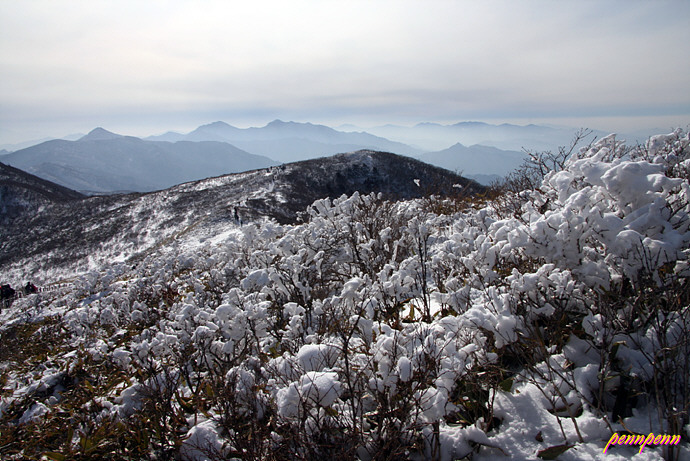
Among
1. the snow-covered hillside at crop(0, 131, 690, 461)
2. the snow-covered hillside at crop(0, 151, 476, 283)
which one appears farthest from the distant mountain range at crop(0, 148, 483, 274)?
the snow-covered hillside at crop(0, 131, 690, 461)

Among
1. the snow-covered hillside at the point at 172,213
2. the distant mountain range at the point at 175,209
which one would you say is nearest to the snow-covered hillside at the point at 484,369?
the snow-covered hillside at the point at 172,213

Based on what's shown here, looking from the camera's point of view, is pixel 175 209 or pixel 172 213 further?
pixel 175 209

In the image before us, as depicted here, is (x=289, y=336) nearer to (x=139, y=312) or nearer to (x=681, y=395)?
(x=681, y=395)

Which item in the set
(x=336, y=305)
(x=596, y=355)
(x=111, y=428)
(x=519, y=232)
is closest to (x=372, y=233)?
(x=336, y=305)

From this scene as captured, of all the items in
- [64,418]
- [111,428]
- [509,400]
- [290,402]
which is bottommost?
[64,418]

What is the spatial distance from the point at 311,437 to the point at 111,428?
7.84ft

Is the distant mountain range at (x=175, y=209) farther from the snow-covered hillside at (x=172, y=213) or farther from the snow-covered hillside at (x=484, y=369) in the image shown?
the snow-covered hillside at (x=484, y=369)

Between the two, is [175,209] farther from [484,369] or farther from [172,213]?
[484,369]

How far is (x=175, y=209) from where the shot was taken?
1933 inches

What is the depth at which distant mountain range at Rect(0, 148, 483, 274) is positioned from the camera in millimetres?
38844

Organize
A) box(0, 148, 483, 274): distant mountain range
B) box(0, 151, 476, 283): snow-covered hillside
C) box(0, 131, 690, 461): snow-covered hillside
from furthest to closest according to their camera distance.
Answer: box(0, 148, 483, 274): distant mountain range
box(0, 151, 476, 283): snow-covered hillside
box(0, 131, 690, 461): snow-covered hillside

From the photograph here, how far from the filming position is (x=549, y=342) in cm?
309

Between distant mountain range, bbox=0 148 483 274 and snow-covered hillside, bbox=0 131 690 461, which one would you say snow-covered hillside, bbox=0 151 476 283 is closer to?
distant mountain range, bbox=0 148 483 274

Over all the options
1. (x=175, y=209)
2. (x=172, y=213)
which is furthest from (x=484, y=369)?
(x=175, y=209)
